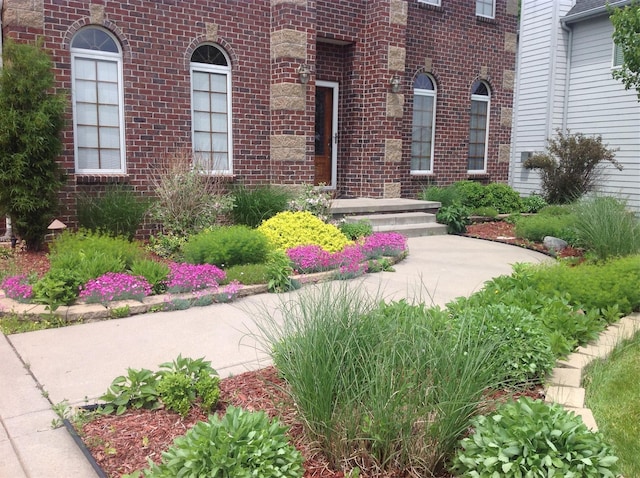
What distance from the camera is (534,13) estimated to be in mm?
16969

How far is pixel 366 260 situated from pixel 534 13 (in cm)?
→ 1328

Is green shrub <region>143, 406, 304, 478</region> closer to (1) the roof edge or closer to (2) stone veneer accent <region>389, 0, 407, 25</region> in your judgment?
(2) stone veneer accent <region>389, 0, 407, 25</region>

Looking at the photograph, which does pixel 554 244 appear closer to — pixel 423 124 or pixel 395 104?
pixel 395 104

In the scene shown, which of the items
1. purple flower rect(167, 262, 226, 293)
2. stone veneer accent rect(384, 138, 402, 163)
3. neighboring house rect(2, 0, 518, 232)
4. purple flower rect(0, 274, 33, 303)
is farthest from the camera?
stone veneer accent rect(384, 138, 402, 163)

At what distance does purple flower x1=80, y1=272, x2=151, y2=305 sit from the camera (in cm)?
522

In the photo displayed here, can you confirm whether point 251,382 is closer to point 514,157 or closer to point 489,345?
point 489,345

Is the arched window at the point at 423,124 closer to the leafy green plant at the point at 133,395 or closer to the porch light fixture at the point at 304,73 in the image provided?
the porch light fixture at the point at 304,73

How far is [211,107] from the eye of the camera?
31.6 feet

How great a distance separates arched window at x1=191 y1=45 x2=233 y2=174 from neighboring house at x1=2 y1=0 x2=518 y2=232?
21 millimetres

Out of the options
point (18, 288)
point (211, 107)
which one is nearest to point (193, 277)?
point (18, 288)

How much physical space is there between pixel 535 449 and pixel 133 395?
6.94ft

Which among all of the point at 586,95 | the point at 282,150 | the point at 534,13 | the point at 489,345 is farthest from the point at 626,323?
the point at 534,13

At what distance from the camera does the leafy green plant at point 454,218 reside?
10758 mm

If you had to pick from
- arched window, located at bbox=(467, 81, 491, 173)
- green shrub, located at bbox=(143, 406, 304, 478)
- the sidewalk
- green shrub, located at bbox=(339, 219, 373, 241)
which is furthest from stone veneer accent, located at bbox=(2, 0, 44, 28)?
arched window, located at bbox=(467, 81, 491, 173)
